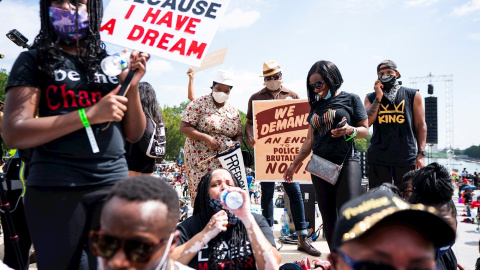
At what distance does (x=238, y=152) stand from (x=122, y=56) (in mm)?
2465

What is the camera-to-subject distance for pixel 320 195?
12.0 feet

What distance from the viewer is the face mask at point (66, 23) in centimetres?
189

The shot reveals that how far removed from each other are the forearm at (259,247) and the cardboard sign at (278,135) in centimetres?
311

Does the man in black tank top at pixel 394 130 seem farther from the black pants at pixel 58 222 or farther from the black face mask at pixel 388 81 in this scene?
the black pants at pixel 58 222

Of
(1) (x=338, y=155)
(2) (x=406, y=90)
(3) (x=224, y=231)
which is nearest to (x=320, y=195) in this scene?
(1) (x=338, y=155)

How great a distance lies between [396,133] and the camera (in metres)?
4.25

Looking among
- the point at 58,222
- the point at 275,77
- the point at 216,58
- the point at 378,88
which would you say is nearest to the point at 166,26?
the point at 58,222

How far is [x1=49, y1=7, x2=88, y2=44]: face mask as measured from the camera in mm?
1892

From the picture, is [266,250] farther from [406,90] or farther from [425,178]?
[406,90]

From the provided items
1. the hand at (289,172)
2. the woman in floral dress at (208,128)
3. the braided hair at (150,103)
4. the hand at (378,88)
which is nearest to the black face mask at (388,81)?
the hand at (378,88)

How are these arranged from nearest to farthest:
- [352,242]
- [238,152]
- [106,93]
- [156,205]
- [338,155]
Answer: [352,242]
[156,205]
[106,93]
[338,155]
[238,152]

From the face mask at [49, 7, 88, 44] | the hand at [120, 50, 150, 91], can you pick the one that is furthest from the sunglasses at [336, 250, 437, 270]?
the face mask at [49, 7, 88, 44]

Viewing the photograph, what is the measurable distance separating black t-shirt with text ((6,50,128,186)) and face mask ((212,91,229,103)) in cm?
249

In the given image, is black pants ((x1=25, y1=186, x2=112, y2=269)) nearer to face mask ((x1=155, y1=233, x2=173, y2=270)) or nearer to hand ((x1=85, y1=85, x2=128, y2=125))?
hand ((x1=85, y1=85, x2=128, y2=125))
